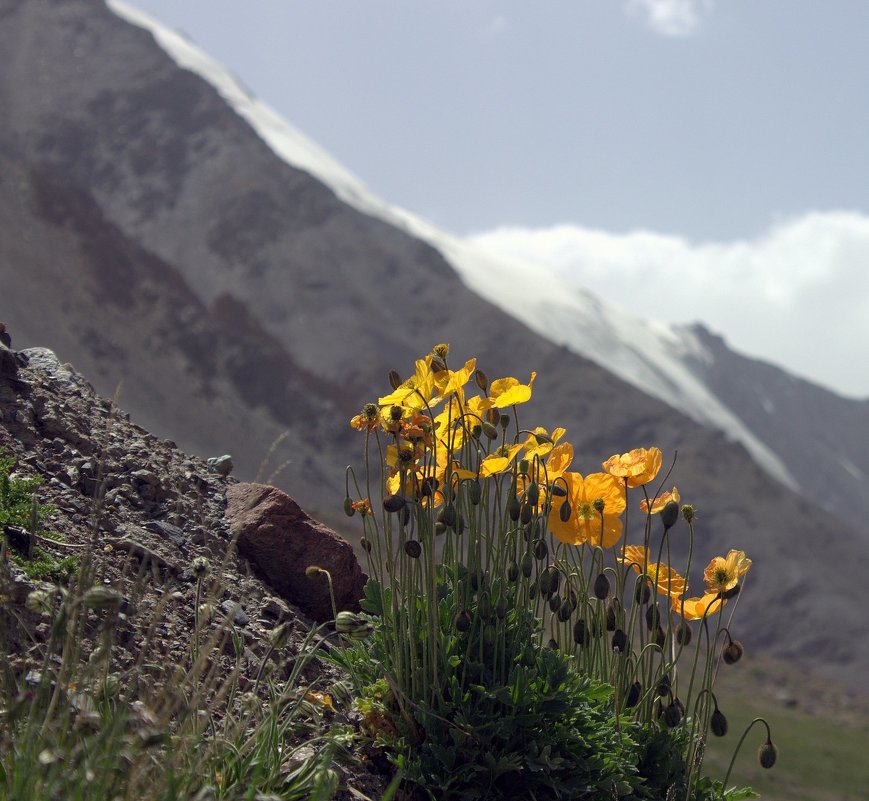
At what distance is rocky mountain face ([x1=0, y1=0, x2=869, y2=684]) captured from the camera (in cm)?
4606

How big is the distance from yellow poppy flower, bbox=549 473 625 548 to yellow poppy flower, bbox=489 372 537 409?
0.39 meters

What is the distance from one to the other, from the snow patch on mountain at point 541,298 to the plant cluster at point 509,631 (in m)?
62.6

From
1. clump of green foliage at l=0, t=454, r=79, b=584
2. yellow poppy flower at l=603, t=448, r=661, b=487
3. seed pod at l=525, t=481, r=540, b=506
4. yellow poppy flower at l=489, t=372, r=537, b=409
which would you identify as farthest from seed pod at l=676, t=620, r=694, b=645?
clump of green foliage at l=0, t=454, r=79, b=584

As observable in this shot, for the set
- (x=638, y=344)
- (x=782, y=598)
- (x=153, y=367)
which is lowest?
(x=153, y=367)

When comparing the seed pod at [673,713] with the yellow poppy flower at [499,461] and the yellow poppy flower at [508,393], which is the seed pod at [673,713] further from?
the yellow poppy flower at [508,393]

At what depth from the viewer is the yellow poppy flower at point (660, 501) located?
3.49 m

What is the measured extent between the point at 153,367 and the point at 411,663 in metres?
44.6

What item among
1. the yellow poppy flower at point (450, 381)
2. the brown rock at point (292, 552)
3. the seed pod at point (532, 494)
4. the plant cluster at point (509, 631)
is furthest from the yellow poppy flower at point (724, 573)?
the brown rock at point (292, 552)

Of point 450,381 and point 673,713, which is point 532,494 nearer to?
point 450,381

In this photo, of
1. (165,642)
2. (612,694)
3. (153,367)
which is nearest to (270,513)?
(165,642)

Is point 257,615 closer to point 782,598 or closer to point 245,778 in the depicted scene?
point 245,778

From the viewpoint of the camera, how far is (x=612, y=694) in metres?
3.64

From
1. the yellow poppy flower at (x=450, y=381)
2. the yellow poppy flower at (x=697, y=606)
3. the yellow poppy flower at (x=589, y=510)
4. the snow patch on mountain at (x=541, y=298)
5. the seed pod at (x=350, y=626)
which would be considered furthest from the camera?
the snow patch on mountain at (x=541, y=298)

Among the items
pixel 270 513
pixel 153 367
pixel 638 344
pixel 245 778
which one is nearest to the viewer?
pixel 245 778
